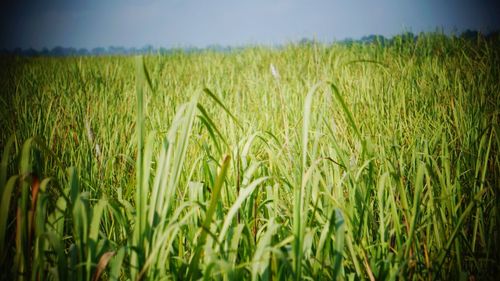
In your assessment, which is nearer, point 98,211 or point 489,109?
point 98,211

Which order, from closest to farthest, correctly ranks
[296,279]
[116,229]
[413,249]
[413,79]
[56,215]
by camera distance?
[296,279], [56,215], [413,249], [116,229], [413,79]

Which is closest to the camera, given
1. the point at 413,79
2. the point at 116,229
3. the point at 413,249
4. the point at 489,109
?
the point at 413,249

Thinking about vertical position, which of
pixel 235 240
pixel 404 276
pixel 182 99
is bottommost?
pixel 404 276

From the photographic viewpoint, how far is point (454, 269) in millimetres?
708

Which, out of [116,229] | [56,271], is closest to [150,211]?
[56,271]

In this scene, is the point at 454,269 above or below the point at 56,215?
below

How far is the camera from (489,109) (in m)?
1.57

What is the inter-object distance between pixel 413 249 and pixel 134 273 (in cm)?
72

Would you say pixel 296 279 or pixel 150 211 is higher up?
pixel 150 211

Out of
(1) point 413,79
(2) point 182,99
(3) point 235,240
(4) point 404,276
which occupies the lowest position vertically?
(4) point 404,276

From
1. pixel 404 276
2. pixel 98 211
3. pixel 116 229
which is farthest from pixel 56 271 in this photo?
pixel 404 276

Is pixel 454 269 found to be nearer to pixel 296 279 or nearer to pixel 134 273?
pixel 296 279

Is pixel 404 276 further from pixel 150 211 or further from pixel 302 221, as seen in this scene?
pixel 150 211

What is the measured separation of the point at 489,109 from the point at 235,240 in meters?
1.77
